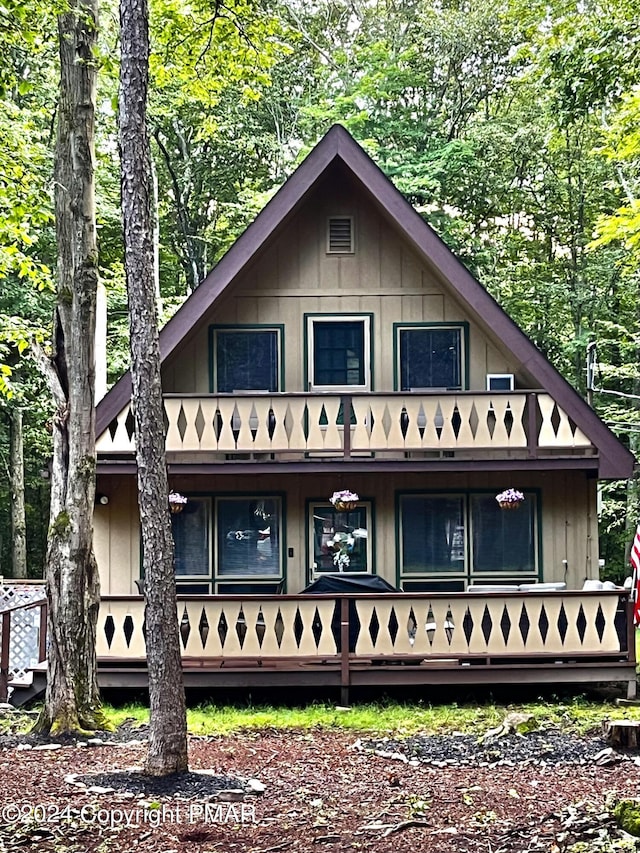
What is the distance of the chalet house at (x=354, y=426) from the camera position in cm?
1368

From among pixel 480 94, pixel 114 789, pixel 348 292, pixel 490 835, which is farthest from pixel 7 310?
pixel 490 835

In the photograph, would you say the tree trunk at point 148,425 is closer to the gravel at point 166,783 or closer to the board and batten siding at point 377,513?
the gravel at point 166,783

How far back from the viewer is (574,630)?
41.6ft

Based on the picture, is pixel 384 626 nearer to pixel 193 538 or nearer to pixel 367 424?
A: pixel 367 424

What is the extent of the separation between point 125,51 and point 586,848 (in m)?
6.67

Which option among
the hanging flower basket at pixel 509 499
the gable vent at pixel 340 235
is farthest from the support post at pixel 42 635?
the gable vent at pixel 340 235

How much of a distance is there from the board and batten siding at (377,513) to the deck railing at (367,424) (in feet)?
3.99

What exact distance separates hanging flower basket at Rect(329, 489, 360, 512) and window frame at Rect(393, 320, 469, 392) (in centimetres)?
209

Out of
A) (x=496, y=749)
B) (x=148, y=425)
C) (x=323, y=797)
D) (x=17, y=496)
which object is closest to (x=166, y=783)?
(x=323, y=797)

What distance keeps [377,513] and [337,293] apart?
337 centimetres

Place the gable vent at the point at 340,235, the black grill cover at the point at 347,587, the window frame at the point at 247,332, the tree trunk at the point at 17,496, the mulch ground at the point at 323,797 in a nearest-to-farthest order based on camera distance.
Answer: the mulch ground at the point at 323,797 → the black grill cover at the point at 347,587 → the window frame at the point at 247,332 → the gable vent at the point at 340,235 → the tree trunk at the point at 17,496

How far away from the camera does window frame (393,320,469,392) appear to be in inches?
598

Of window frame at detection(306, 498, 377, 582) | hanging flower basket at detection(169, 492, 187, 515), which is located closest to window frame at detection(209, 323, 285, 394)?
window frame at detection(306, 498, 377, 582)

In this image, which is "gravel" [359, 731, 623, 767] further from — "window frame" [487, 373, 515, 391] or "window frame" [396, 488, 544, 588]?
"window frame" [487, 373, 515, 391]
